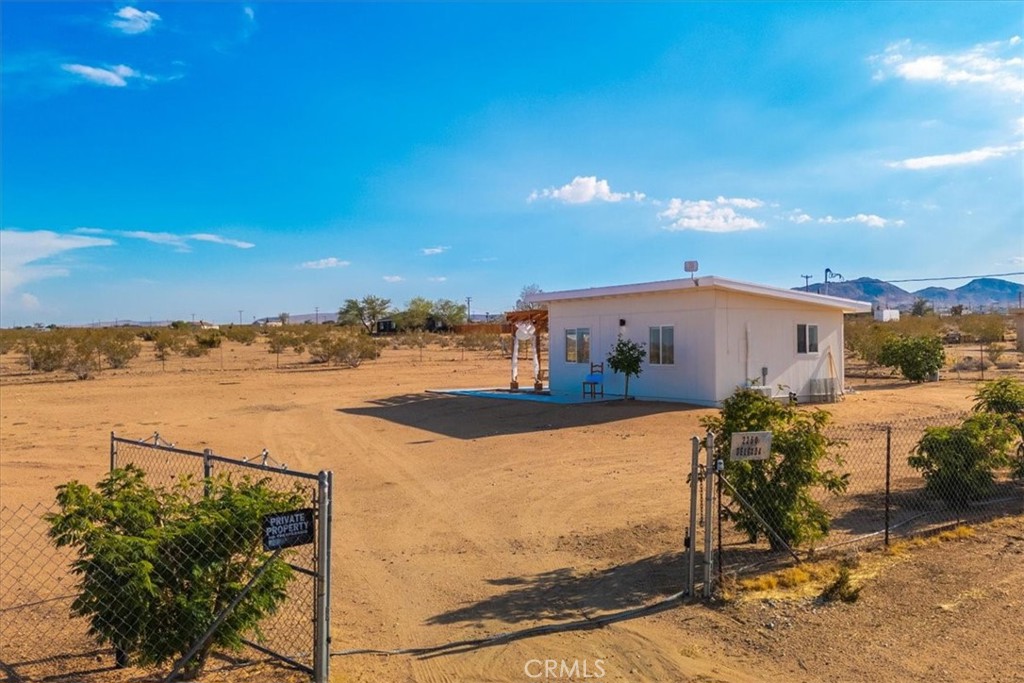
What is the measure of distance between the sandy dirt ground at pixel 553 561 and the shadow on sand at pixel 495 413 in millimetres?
176

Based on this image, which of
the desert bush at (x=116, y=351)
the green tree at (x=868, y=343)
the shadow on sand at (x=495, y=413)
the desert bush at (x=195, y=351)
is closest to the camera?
the shadow on sand at (x=495, y=413)

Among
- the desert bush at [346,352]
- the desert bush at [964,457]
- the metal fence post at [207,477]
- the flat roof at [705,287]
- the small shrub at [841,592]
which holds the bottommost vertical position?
the small shrub at [841,592]

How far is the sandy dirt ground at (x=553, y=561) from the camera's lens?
5227 millimetres

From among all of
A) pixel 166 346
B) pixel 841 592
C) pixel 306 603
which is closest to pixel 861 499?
pixel 841 592

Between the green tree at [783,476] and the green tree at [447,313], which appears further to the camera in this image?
the green tree at [447,313]

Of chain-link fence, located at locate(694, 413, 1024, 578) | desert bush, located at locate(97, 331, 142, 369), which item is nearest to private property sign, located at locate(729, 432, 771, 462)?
chain-link fence, located at locate(694, 413, 1024, 578)

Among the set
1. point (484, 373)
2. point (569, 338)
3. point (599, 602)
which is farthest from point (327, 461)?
point (484, 373)

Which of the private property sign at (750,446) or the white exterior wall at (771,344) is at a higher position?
the white exterior wall at (771,344)

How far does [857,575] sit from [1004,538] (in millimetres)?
2269

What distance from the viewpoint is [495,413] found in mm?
20391

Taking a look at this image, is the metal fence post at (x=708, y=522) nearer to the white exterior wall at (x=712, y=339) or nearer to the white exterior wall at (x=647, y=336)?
the white exterior wall at (x=712, y=339)

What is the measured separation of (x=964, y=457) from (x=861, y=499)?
50.3 inches

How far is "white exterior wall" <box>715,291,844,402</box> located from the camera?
20.7 m

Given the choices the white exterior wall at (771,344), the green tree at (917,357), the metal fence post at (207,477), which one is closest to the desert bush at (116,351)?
the white exterior wall at (771,344)
